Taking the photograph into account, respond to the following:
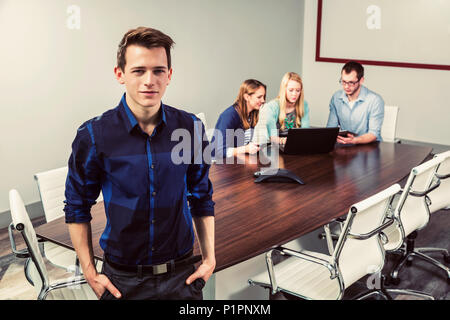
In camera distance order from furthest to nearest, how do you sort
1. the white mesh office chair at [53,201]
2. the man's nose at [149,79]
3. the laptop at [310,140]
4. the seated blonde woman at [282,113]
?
1. the seated blonde woman at [282,113]
2. the laptop at [310,140]
3. the white mesh office chair at [53,201]
4. the man's nose at [149,79]

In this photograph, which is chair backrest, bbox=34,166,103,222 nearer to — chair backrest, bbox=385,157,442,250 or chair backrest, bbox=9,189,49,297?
chair backrest, bbox=9,189,49,297

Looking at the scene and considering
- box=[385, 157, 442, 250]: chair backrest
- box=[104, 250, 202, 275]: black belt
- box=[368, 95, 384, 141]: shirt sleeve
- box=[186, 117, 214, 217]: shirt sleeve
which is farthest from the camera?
box=[368, 95, 384, 141]: shirt sleeve

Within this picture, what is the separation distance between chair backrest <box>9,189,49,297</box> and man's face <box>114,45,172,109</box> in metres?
0.92

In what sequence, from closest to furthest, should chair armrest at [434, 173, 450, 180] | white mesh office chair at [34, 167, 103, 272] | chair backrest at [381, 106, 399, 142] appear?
white mesh office chair at [34, 167, 103, 272], chair armrest at [434, 173, 450, 180], chair backrest at [381, 106, 399, 142]

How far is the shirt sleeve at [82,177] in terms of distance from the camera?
1606 millimetres

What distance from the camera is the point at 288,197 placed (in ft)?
9.76

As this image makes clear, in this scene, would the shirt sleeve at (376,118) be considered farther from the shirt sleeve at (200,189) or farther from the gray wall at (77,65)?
the shirt sleeve at (200,189)

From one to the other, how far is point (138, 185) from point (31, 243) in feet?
2.72

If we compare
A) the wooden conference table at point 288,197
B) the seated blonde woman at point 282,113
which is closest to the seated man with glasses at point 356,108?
the wooden conference table at point 288,197

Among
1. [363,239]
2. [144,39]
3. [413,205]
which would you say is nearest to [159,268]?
[144,39]

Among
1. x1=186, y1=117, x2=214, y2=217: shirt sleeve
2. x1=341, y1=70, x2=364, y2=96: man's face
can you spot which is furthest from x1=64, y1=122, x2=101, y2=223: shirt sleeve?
x1=341, y1=70, x2=364, y2=96: man's face

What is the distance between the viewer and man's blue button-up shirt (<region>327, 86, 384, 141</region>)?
446cm

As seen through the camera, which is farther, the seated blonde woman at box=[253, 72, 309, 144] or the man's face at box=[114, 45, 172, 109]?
the seated blonde woman at box=[253, 72, 309, 144]

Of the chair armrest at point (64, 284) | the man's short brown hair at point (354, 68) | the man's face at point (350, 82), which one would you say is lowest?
the chair armrest at point (64, 284)
